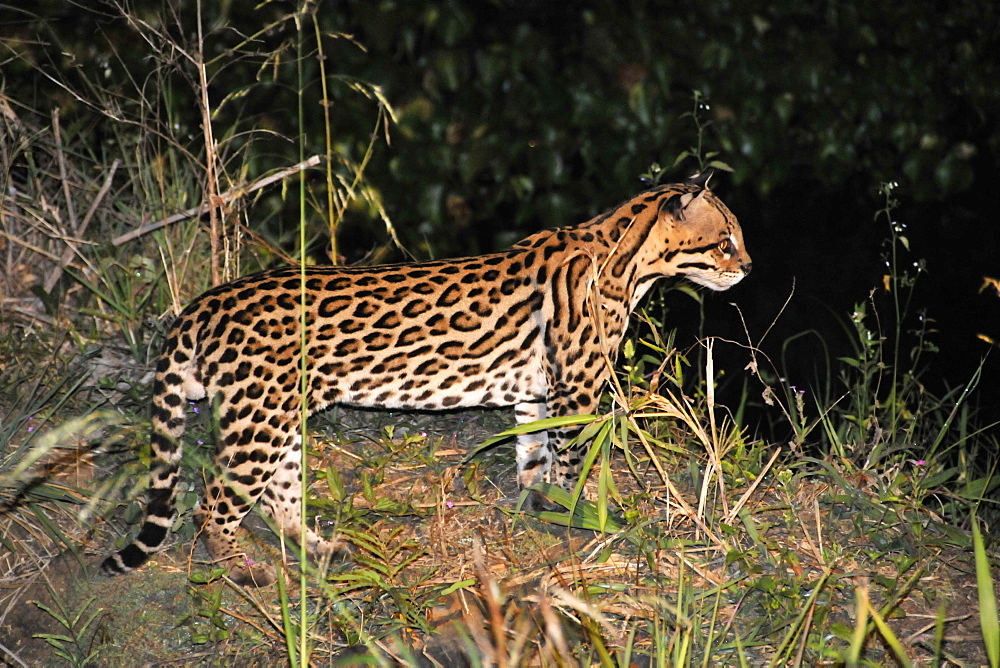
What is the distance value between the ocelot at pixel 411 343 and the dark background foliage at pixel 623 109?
2249mm

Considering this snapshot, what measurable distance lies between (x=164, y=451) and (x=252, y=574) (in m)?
0.54

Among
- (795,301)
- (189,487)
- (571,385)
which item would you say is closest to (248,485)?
(189,487)

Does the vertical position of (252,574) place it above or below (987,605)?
below

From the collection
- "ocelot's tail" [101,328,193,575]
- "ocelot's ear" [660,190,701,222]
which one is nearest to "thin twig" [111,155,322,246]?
"ocelot's tail" [101,328,193,575]

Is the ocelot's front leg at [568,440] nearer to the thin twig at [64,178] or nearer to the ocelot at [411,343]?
the ocelot at [411,343]

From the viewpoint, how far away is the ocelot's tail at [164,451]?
3889mm

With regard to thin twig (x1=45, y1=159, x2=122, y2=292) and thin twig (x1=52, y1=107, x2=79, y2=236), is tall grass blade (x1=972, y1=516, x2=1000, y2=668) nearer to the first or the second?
thin twig (x1=45, y1=159, x2=122, y2=292)

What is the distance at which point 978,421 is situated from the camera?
20.1ft

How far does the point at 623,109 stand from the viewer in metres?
7.50

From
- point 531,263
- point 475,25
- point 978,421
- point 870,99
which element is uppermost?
point 475,25

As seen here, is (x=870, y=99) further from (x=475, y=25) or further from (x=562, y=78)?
(x=475, y=25)

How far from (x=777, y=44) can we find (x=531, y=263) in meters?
4.38

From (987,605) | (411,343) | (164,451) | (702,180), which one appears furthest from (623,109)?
(987,605)

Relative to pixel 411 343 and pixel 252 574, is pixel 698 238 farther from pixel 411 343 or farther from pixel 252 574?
pixel 252 574
